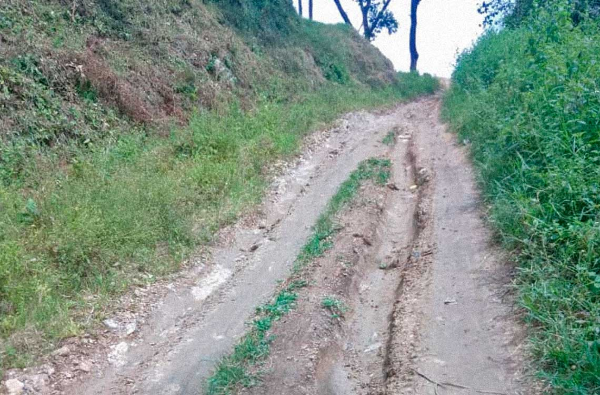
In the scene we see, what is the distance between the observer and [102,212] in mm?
6223

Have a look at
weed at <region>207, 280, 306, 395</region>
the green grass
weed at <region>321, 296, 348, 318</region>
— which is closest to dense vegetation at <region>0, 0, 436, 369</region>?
the green grass

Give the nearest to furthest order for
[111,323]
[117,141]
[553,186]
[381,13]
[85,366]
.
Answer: [85,366] → [553,186] → [111,323] → [117,141] → [381,13]

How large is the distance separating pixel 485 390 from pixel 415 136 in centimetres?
929

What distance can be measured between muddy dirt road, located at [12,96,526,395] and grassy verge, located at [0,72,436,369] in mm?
377

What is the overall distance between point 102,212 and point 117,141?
2735mm

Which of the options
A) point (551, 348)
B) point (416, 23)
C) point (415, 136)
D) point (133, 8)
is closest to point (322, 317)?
point (551, 348)

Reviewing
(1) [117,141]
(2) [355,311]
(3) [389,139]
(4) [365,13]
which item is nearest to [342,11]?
(4) [365,13]

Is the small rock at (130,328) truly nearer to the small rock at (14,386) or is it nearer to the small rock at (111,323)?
the small rock at (111,323)

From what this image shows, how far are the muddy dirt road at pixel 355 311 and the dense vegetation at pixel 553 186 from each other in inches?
12.0

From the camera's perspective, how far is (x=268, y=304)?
17.1ft

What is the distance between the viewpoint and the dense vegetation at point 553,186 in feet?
11.3

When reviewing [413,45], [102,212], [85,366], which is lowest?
[85,366]

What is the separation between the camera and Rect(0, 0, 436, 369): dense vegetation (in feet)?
17.4

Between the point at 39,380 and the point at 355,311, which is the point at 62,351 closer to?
the point at 39,380
